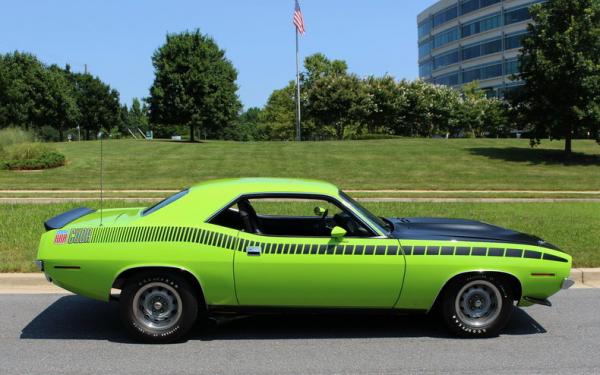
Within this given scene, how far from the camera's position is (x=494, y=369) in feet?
14.1

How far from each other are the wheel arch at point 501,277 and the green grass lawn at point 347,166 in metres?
14.1

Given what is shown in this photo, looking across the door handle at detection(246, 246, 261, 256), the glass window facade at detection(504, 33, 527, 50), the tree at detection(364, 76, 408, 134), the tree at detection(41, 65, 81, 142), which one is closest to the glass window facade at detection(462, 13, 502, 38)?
the glass window facade at detection(504, 33, 527, 50)

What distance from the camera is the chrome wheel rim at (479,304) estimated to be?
16.1ft

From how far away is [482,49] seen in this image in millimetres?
78688

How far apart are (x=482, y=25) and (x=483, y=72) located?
6.58 m

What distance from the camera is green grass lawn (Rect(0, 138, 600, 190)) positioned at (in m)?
20.0

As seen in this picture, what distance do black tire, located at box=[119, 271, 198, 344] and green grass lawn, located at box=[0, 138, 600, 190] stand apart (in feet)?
46.4

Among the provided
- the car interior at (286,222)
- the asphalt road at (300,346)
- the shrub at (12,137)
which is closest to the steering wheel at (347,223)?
the car interior at (286,222)

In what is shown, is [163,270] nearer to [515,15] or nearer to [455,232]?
[455,232]

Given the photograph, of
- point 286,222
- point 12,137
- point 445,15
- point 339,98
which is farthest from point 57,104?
point 445,15

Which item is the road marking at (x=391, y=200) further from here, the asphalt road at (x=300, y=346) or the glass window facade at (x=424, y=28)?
the glass window facade at (x=424, y=28)

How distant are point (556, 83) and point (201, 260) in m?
23.4

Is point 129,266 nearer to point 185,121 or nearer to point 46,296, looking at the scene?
point 46,296

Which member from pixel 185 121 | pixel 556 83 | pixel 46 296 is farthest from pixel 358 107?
pixel 46 296
